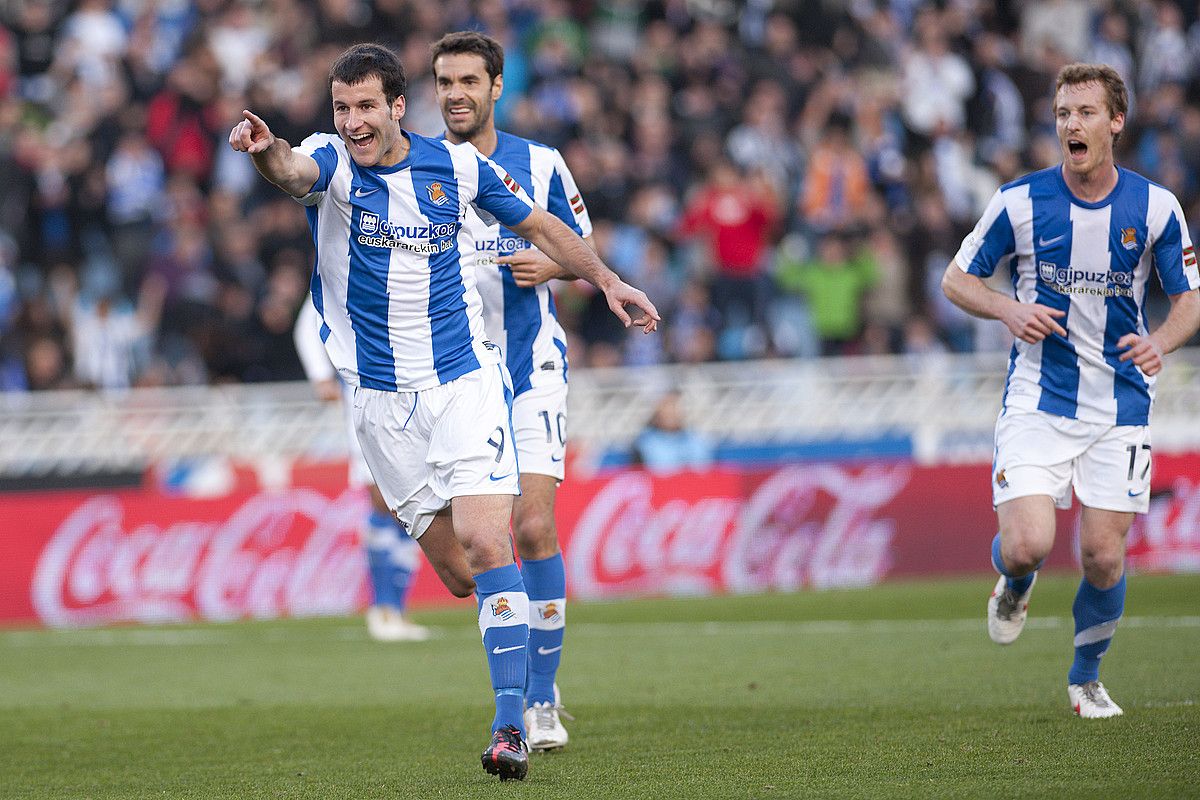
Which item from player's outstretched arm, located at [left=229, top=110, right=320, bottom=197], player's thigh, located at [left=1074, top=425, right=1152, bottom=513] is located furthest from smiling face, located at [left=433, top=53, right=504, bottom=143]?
player's thigh, located at [left=1074, top=425, right=1152, bottom=513]

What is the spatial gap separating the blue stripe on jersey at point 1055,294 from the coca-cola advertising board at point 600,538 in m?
7.92

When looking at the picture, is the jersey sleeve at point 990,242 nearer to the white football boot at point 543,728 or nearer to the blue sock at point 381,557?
the white football boot at point 543,728

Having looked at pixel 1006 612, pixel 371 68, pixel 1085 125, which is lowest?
pixel 1006 612

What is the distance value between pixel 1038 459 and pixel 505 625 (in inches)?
98.0

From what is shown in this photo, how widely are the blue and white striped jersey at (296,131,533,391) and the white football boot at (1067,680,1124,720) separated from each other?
2.93m

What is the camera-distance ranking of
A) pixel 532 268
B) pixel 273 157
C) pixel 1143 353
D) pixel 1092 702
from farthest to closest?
pixel 532 268, pixel 1092 702, pixel 1143 353, pixel 273 157

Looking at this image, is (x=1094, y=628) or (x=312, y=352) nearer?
(x=1094, y=628)

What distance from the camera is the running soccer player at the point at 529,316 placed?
7.70 m

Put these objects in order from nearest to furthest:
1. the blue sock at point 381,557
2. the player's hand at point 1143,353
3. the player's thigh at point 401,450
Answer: the player's thigh at point 401,450 → the player's hand at point 1143,353 → the blue sock at point 381,557

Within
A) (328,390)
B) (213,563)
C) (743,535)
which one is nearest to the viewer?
(328,390)

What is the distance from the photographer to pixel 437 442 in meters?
6.81

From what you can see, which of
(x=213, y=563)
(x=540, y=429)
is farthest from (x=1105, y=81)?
(x=213, y=563)

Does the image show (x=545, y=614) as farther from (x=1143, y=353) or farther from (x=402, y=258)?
(x=1143, y=353)

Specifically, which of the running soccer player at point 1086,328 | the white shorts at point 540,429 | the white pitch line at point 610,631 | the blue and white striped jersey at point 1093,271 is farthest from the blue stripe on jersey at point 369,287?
the white pitch line at point 610,631
